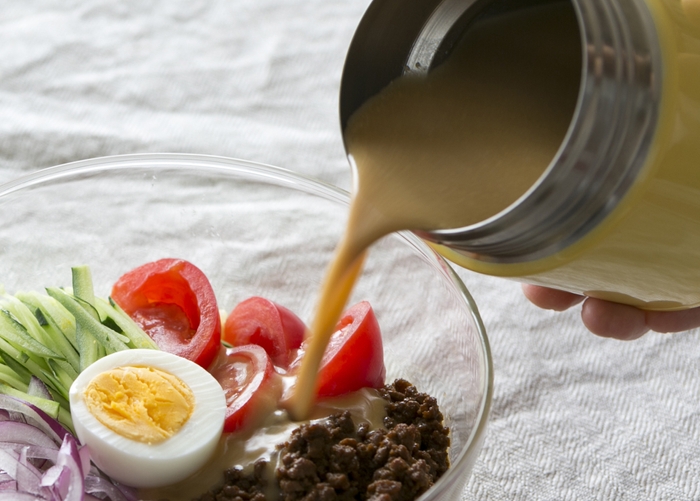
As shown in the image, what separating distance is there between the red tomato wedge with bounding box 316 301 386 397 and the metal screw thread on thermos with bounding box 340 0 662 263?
61 cm

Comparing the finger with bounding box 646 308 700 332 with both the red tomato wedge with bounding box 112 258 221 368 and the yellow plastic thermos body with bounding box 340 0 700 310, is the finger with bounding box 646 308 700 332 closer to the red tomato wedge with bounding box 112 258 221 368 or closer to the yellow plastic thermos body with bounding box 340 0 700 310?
the yellow plastic thermos body with bounding box 340 0 700 310

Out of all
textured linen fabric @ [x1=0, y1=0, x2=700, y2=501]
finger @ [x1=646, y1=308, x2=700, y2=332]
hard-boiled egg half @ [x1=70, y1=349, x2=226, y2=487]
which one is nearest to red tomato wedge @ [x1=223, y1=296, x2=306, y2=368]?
hard-boiled egg half @ [x1=70, y1=349, x2=226, y2=487]

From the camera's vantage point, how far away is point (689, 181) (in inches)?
58.8

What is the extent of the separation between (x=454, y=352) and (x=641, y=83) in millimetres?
1098

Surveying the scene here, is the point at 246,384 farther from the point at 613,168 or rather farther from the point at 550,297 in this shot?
the point at 613,168

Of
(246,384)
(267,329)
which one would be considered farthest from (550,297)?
(246,384)

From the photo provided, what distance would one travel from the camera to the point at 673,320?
2.38 metres

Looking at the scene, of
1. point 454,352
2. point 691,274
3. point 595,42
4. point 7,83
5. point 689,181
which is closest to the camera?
point 595,42

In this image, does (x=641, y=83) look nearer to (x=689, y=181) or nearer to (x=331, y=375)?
(x=689, y=181)

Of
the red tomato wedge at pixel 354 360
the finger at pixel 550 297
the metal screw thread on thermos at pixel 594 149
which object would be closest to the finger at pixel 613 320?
the finger at pixel 550 297

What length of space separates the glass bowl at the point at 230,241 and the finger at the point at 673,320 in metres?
0.62

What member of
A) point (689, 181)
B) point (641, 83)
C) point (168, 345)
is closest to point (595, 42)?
point (641, 83)

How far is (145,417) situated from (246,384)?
1.07 feet

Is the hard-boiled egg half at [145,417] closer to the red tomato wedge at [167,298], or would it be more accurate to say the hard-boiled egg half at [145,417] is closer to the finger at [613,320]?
the red tomato wedge at [167,298]
